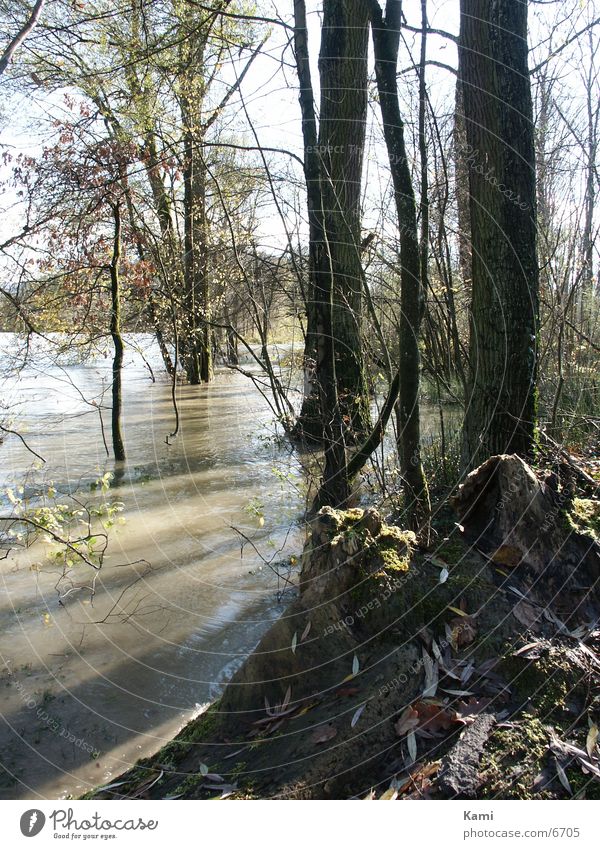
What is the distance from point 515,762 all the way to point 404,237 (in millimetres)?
2915

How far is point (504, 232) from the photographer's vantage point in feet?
13.5

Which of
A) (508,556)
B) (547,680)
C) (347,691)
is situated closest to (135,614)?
(347,691)

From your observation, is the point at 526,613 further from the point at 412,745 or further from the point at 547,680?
the point at 412,745

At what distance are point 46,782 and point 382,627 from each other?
187 cm

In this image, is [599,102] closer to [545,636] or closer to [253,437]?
[545,636]

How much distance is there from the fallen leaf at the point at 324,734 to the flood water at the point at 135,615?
132 centimetres

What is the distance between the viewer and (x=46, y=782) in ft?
9.88

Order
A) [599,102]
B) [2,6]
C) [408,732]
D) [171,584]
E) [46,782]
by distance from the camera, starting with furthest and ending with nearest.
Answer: [2,6], [599,102], [171,584], [46,782], [408,732]

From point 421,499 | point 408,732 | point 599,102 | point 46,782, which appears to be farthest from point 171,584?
point 599,102

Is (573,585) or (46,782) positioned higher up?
(573,585)
